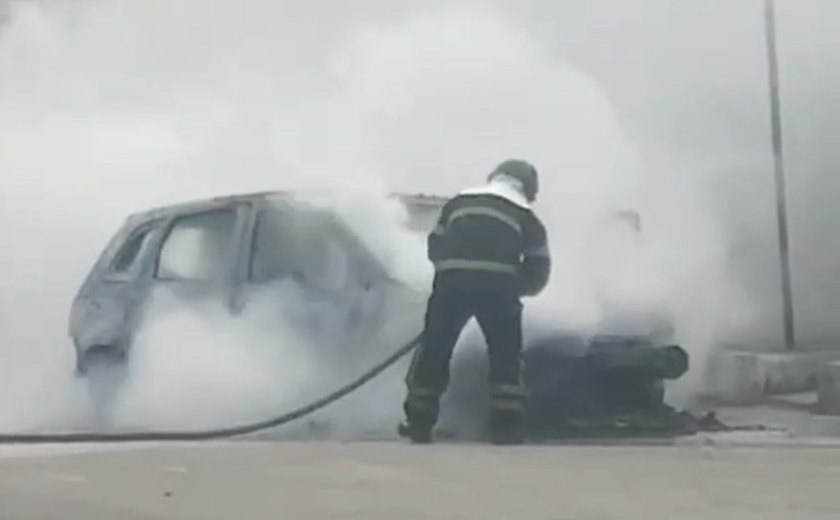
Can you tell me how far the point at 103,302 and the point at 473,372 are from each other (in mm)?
2725

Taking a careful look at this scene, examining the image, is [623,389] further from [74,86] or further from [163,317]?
[74,86]

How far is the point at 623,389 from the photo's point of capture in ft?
34.9

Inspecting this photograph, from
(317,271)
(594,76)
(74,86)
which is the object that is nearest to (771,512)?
(317,271)

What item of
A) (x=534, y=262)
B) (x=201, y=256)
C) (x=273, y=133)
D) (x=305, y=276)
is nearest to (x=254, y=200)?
(x=201, y=256)

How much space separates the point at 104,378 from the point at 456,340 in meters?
2.66

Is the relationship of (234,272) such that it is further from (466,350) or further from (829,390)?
(829,390)

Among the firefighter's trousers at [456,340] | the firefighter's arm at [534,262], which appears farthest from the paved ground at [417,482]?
the firefighter's arm at [534,262]

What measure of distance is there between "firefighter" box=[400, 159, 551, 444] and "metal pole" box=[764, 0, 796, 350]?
5.43 m

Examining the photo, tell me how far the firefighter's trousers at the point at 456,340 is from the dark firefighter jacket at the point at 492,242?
0.11 m

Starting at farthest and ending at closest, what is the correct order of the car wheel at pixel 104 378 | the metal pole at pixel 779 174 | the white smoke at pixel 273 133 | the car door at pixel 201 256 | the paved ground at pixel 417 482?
1. the metal pole at pixel 779 174
2. the white smoke at pixel 273 133
3. the car wheel at pixel 104 378
4. the car door at pixel 201 256
5. the paved ground at pixel 417 482

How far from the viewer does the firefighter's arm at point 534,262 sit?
10.4 m

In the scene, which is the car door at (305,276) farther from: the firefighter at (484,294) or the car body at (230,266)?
the firefighter at (484,294)

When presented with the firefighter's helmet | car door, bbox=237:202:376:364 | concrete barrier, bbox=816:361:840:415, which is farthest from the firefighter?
concrete barrier, bbox=816:361:840:415

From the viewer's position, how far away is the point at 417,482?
8.27 metres
